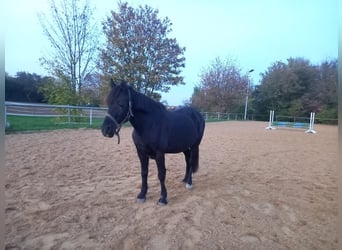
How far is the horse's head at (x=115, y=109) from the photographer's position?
2.32 metres

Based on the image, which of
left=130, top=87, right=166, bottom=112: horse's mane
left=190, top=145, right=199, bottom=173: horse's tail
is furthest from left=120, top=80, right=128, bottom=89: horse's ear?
left=190, top=145, right=199, bottom=173: horse's tail

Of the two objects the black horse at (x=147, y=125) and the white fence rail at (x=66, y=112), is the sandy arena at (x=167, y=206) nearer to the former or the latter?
the black horse at (x=147, y=125)

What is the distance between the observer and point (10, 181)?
10.6 ft

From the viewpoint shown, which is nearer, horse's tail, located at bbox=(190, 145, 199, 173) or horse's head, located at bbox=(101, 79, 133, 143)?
horse's head, located at bbox=(101, 79, 133, 143)

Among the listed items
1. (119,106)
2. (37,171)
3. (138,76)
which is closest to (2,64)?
(119,106)

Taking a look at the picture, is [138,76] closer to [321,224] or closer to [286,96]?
[321,224]

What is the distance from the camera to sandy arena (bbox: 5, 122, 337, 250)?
1.99m

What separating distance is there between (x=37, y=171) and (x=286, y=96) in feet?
82.4

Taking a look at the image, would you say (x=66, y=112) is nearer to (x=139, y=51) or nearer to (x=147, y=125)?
(x=139, y=51)

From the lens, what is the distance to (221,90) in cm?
2875

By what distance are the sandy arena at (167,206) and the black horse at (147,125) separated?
489 millimetres

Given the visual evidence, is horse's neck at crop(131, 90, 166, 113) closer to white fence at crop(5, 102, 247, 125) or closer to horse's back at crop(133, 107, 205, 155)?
horse's back at crop(133, 107, 205, 155)

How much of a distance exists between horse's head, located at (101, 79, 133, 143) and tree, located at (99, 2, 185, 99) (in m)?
10.8

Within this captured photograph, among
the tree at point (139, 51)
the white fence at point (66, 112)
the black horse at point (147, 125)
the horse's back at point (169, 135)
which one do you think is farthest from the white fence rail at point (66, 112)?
the black horse at point (147, 125)
